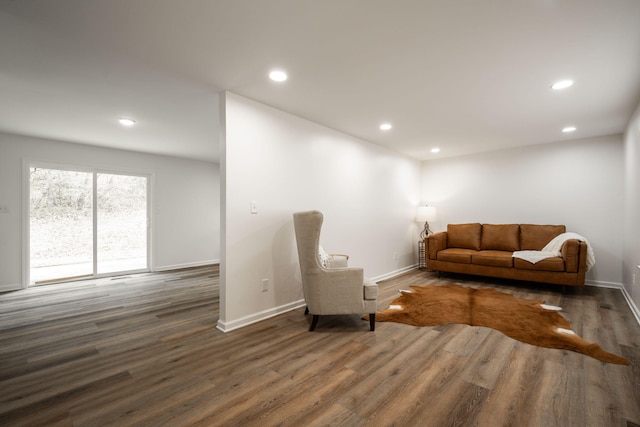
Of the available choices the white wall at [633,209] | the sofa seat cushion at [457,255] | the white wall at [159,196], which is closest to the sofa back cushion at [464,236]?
the sofa seat cushion at [457,255]

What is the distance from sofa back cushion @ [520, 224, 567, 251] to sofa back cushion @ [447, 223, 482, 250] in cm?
67

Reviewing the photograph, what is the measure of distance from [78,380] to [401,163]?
5324 mm

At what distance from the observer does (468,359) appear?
86.0 inches

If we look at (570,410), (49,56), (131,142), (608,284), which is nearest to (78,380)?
(49,56)

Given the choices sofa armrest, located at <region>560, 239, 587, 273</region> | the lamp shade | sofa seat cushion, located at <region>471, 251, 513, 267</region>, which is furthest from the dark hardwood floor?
the lamp shade

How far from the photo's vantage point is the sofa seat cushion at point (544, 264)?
3.97m

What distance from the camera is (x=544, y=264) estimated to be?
4059 millimetres

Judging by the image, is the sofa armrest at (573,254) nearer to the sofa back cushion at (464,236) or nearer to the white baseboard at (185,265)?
the sofa back cushion at (464,236)

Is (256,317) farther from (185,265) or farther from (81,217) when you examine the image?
(81,217)

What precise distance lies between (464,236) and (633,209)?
227cm

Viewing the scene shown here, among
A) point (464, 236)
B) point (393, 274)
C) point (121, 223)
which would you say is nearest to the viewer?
point (393, 274)

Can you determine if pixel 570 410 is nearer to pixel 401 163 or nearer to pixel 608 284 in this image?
pixel 608 284

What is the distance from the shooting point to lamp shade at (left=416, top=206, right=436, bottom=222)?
5727mm

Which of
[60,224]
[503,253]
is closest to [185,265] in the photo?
[60,224]
